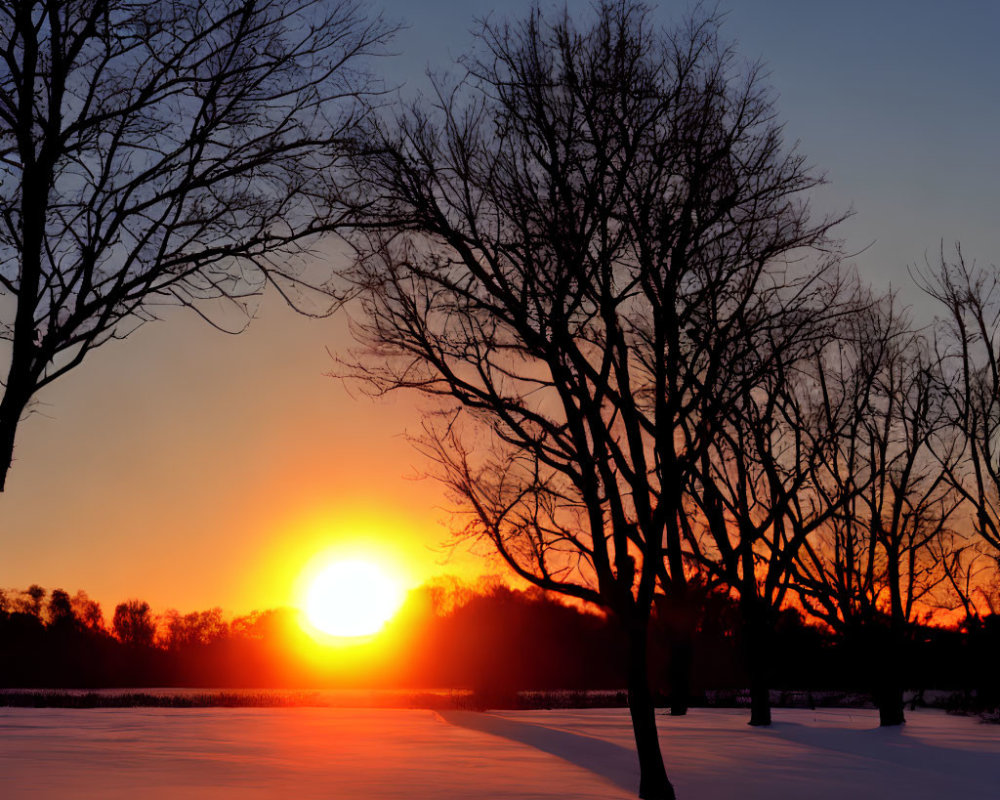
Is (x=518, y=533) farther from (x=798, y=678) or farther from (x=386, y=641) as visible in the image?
(x=386, y=641)

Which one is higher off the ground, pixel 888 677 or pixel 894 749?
pixel 888 677

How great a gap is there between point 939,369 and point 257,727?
16.7 metres

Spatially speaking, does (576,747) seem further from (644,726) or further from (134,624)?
(134,624)

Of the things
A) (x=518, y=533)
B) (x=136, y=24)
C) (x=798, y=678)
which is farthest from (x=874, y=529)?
(x=798, y=678)

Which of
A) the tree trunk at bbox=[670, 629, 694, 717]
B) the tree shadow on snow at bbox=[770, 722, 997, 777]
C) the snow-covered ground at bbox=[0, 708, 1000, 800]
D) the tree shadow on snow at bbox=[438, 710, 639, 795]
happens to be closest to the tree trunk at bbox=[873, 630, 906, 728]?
the tree shadow on snow at bbox=[770, 722, 997, 777]

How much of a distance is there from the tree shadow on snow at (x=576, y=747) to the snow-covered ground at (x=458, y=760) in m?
0.03

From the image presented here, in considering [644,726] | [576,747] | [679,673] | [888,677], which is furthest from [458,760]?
[888,677]

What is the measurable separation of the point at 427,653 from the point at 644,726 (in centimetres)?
6129

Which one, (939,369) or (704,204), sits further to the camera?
(939,369)

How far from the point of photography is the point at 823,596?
21.0m

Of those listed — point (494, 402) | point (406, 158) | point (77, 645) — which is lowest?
point (77, 645)

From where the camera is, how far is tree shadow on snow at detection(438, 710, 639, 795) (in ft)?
38.9

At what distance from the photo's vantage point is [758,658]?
20250 mm

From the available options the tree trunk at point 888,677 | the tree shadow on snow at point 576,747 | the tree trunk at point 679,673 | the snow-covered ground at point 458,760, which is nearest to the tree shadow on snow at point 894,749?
the snow-covered ground at point 458,760
